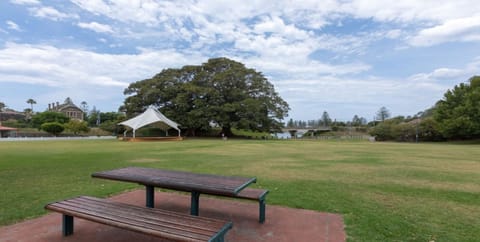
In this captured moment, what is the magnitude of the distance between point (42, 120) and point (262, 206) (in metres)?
63.0

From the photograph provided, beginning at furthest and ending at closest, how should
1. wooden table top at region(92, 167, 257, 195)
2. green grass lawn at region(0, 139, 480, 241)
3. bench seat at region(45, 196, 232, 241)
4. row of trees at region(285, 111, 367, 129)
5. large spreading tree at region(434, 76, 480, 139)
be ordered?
row of trees at region(285, 111, 367, 129) < large spreading tree at region(434, 76, 480, 139) < green grass lawn at region(0, 139, 480, 241) < wooden table top at region(92, 167, 257, 195) < bench seat at region(45, 196, 232, 241)

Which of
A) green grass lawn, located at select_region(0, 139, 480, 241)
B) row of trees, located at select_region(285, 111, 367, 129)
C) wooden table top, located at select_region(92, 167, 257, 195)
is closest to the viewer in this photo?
wooden table top, located at select_region(92, 167, 257, 195)

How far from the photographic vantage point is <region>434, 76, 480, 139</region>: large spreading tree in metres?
31.9

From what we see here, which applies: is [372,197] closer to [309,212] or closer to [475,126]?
[309,212]

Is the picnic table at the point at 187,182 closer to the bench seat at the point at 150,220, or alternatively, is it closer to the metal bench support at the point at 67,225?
the bench seat at the point at 150,220

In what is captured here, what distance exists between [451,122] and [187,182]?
40.5m

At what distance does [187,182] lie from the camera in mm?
3408


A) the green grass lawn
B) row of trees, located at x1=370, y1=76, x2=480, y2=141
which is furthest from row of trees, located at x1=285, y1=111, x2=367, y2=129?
the green grass lawn

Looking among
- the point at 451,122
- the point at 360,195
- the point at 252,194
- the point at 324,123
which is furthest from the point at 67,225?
the point at 324,123

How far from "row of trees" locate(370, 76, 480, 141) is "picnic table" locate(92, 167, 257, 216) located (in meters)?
39.0

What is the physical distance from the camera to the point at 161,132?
131 feet

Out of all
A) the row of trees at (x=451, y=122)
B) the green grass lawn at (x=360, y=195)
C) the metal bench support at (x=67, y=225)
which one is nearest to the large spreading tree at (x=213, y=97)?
the row of trees at (x=451, y=122)

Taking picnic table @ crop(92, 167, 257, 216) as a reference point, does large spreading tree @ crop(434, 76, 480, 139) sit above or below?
above

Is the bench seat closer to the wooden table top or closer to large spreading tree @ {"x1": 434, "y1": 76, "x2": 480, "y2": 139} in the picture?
the wooden table top
